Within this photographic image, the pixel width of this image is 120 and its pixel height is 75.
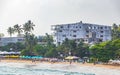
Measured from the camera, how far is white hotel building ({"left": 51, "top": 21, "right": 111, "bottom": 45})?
12012 centimetres

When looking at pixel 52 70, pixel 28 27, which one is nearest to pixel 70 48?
pixel 52 70

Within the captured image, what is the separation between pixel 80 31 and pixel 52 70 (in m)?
49.4

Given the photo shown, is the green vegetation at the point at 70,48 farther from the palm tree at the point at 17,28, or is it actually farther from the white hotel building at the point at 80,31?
the white hotel building at the point at 80,31

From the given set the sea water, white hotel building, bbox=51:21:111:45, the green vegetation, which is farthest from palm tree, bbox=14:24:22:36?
the sea water

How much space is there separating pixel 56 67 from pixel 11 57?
2925 cm

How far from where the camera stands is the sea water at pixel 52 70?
64.6 metres

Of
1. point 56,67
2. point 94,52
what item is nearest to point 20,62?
point 56,67

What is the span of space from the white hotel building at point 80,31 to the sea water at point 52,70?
116 feet

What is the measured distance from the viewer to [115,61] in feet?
250

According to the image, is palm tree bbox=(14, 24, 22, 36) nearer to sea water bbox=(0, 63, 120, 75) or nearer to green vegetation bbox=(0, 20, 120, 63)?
green vegetation bbox=(0, 20, 120, 63)

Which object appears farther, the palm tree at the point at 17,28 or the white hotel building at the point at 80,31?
the palm tree at the point at 17,28

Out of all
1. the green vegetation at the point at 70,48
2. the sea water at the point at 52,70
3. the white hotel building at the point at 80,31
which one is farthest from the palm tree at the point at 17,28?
the sea water at the point at 52,70

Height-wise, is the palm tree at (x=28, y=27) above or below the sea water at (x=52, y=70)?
above

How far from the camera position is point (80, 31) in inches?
4744
